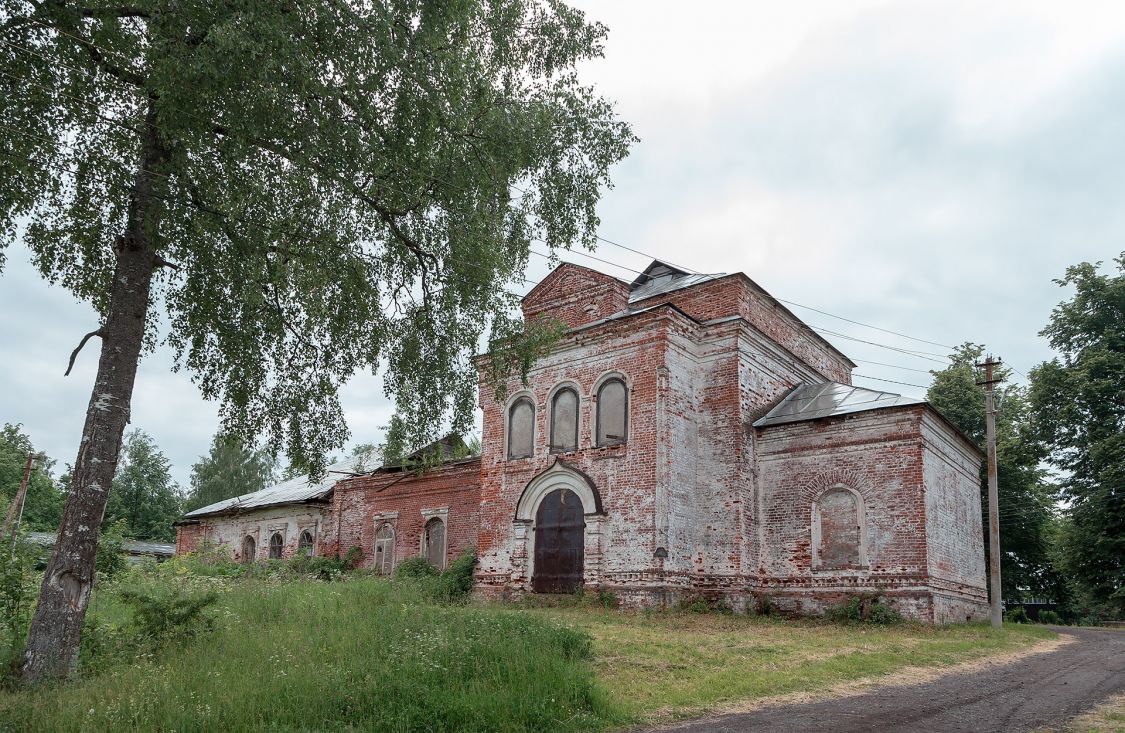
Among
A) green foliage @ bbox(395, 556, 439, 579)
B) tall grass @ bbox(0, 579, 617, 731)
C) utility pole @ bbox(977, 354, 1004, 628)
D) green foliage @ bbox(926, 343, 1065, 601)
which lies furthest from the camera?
green foliage @ bbox(926, 343, 1065, 601)

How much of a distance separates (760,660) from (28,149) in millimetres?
10106

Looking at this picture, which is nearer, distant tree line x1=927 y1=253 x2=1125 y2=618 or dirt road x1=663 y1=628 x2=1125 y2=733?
dirt road x1=663 y1=628 x2=1125 y2=733

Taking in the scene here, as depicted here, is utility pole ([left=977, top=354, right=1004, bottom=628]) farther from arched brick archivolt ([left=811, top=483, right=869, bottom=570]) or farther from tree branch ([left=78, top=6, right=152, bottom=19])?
tree branch ([left=78, top=6, right=152, bottom=19])

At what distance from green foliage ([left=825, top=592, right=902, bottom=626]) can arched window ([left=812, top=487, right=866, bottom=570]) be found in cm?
70

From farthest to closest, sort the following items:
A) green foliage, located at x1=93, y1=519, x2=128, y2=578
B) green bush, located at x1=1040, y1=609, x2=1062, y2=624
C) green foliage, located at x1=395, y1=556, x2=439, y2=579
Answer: green bush, located at x1=1040, y1=609, x2=1062, y2=624
green foliage, located at x1=395, y1=556, x2=439, y2=579
green foliage, located at x1=93, y1=519, x2=128, y2=578

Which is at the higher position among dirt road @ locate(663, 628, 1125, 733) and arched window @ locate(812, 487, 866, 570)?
arched window @ locate(812, 487, 866, 570)

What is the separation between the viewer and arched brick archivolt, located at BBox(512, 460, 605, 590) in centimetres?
1670

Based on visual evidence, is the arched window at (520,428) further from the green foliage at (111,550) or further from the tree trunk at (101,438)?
the tree trunk at (101,438)

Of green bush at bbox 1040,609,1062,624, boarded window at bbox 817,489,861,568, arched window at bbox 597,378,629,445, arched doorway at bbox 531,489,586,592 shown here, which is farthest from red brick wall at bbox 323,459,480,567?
green bush at bbox 1040,609,1062,624

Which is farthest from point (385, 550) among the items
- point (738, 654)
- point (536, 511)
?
point (738, 654)

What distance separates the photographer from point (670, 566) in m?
16.0

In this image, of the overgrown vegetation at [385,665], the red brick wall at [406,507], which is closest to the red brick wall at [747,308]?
the red brick wall at [406,507]

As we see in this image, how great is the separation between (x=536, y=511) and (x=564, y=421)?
2203 millimetres

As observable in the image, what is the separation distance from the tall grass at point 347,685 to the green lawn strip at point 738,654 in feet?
2.39
